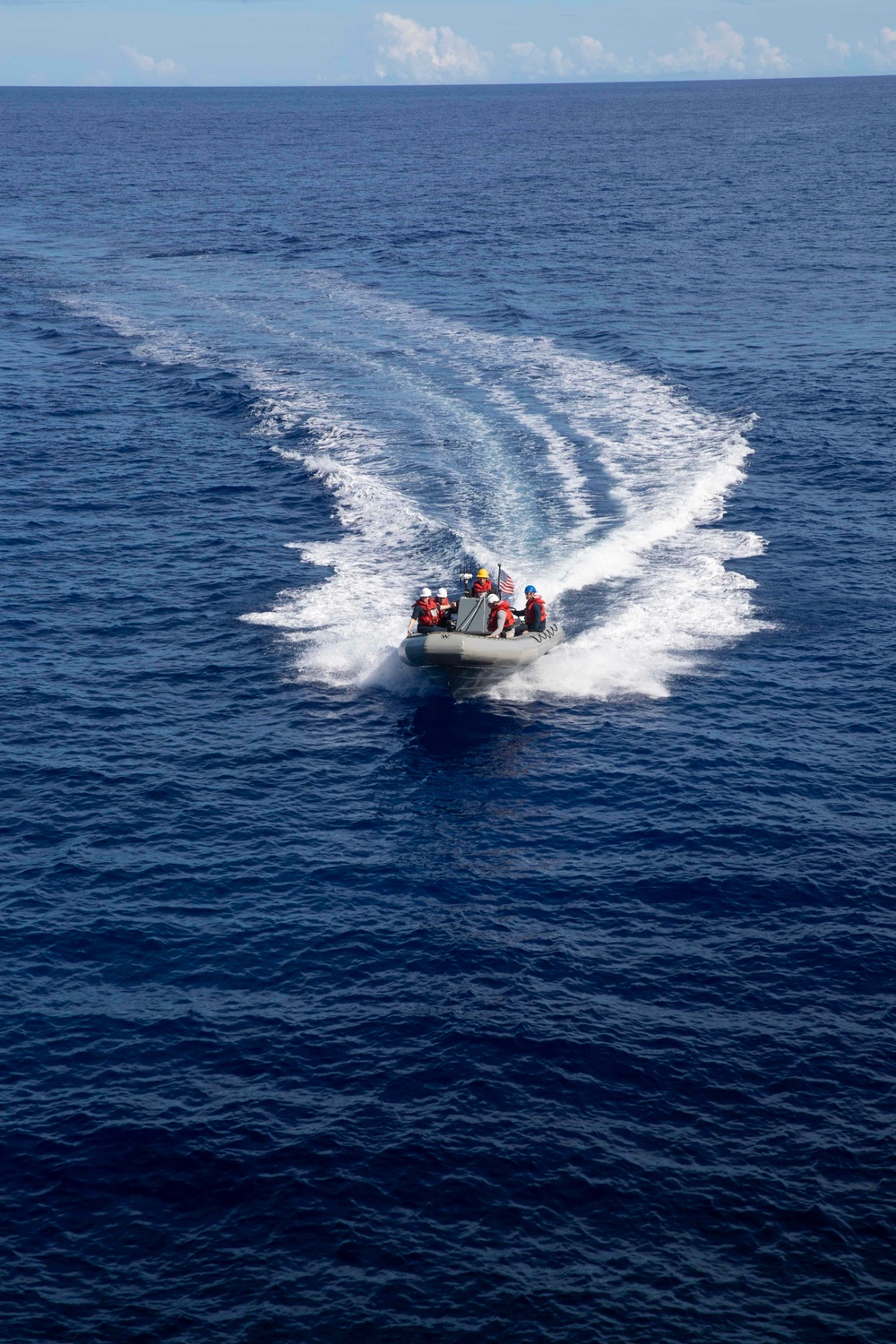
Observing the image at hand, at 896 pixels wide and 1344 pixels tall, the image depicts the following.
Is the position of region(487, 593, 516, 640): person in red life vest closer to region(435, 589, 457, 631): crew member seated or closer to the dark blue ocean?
region(435, 589, 457, 631): crew member seated

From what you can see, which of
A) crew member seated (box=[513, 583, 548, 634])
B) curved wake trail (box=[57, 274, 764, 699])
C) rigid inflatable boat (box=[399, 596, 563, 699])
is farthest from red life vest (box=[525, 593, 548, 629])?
curved wake trail (box=[57, 274, 764, 699])

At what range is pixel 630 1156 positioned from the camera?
29734 mm

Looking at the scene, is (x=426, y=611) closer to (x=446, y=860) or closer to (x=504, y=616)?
(x=504, y=616)

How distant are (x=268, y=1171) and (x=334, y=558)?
1393 inches

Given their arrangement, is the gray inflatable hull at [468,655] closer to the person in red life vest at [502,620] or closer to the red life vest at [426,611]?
the person in red life vest at [502,620]

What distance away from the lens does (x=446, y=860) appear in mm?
40219

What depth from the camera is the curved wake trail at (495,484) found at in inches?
2098

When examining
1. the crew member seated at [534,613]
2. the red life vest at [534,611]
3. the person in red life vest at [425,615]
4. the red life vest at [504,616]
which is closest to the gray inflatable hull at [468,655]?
the crew member seated at [534,613]

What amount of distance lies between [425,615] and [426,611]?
150 millimetres

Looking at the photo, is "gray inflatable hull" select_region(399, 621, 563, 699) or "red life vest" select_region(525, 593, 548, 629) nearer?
"gray inflatable hull" select_region(399, 621, 563, 699)

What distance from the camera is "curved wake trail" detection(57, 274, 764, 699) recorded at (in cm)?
5328

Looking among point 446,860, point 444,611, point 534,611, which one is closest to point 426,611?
point 444,611

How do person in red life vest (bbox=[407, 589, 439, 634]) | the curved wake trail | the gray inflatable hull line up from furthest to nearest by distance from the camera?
the curved wake trail < person in red life vest (bbox=[407, 589, 439, 634]) < the gray inflatable hull

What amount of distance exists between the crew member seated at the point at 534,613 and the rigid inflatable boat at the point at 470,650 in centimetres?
32
